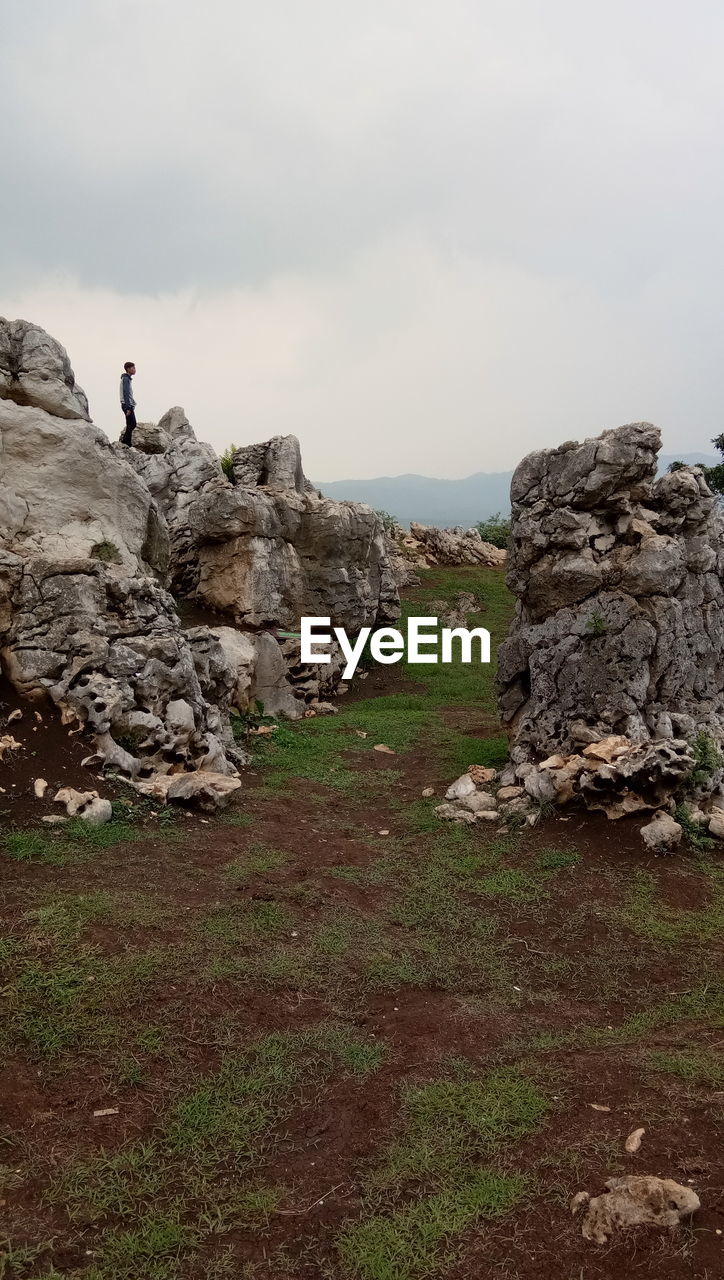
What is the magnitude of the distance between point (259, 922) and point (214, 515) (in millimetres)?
15158

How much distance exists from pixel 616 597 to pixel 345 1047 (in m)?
8.69

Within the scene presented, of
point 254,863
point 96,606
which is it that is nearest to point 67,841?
point 254,863

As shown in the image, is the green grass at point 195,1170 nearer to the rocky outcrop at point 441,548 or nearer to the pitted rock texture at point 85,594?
the pitted rock texture at point 85,594

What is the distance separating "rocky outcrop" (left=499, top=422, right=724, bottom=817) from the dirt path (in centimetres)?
215

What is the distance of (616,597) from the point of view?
12.5 m

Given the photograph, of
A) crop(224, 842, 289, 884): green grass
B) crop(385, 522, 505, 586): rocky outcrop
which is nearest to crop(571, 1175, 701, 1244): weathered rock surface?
crop(224, 842, 289, 884): green grass

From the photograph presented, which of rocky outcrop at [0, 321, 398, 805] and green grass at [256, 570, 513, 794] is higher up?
rocky outcrop at [0, 321, 398, 805]

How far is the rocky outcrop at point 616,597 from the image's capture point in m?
12.2

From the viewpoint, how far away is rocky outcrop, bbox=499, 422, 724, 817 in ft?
40.0

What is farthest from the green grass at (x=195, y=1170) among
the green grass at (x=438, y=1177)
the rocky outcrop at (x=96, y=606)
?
the rocky outcrop at (x=96, y=606)

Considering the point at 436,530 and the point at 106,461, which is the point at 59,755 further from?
the point at 436,530

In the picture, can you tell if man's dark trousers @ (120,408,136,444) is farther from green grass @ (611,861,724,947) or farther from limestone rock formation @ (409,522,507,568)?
limestone rock formation @ (409,522,507,568)

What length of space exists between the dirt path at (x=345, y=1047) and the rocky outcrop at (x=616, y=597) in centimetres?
215

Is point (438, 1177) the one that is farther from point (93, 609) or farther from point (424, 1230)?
point (93, 609)
